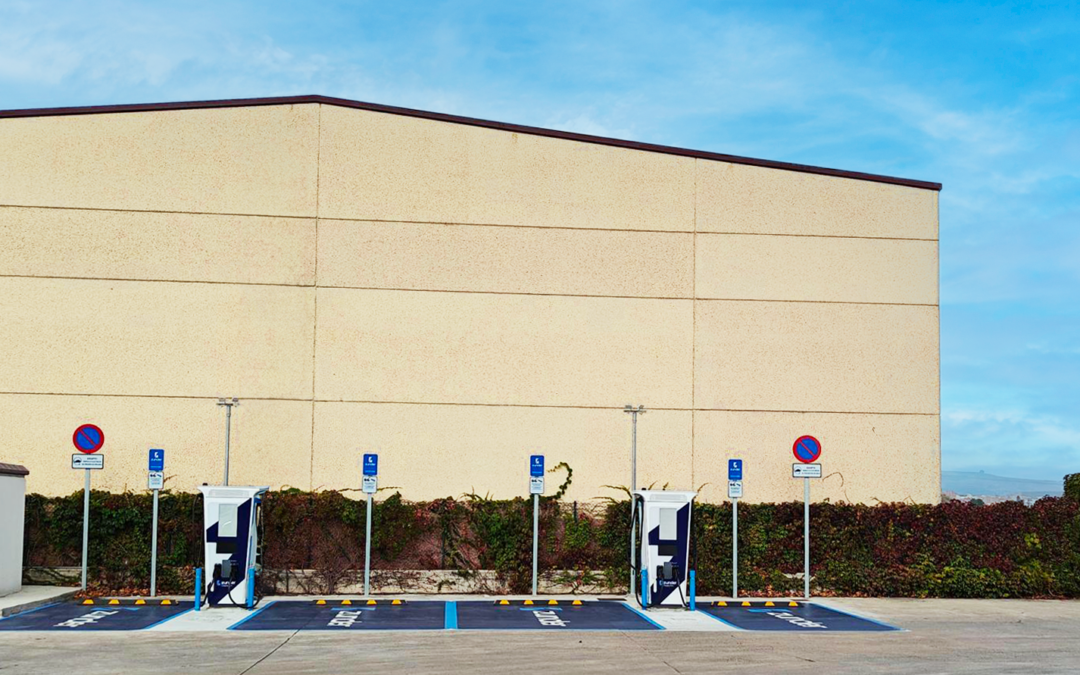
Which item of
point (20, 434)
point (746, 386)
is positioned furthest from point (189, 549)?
point (746, 386)

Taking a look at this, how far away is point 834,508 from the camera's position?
2217 centimetres

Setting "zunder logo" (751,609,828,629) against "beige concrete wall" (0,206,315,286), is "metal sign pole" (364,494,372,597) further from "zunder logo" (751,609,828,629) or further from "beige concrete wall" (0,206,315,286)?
"zunder logo" (751,609,828,629)

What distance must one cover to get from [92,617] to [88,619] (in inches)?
10.0

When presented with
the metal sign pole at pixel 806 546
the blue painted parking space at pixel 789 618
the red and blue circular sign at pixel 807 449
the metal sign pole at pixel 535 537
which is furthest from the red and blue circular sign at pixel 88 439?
the metal sign pole at pixel 806 546

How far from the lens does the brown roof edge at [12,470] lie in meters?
19.7

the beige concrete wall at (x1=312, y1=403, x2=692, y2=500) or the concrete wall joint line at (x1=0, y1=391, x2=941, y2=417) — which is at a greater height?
the concrete wall joint line at (x1=0, y1=391, x2=941, y2=417)

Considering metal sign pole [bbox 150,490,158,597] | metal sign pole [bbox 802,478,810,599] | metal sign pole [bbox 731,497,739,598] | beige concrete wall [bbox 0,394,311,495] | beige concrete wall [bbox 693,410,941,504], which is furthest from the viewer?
beige concrete wall [bbox 693,410,941,504]

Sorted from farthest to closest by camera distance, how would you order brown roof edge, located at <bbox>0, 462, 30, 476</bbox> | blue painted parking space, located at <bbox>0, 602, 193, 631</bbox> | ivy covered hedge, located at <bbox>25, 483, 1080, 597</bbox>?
1. ivy covered hedge, located at <bbox>25, 483, 1080, 597</bbox>
2. brown roof edge, located at <bbox>0, 462, 30, 476</bbox>
3. blue painted parking space, located at <bbox>0, 602, 193, 631</bbox>

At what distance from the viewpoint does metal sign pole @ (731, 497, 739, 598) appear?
69.5 ft

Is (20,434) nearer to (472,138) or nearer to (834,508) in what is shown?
(472,138)

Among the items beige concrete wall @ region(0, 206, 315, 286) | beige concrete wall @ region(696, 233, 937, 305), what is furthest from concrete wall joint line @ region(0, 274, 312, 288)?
beige concrete wall @ region(696, 233, 937, 305)

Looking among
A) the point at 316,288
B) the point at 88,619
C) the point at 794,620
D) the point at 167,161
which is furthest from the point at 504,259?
the point at 88,619

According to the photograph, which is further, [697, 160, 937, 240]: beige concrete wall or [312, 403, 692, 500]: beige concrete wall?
[697, 160, 937, 240]: beige concrete wall

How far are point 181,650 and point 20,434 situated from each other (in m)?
10.0
